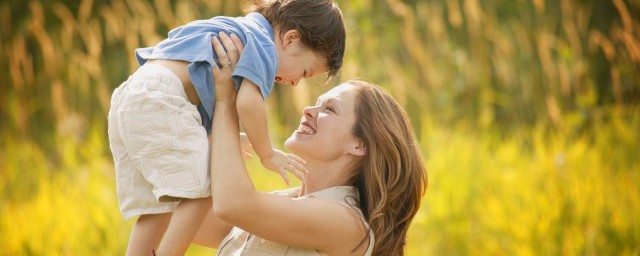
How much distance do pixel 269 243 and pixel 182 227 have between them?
388 mm

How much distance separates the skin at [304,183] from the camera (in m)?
2.64

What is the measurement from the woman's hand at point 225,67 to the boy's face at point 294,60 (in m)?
0.18

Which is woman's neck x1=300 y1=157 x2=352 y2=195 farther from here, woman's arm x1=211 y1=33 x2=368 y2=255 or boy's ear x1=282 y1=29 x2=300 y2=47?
boy's ear x1=282 y1=29 x2=300 y2=47

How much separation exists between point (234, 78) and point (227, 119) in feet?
0.39

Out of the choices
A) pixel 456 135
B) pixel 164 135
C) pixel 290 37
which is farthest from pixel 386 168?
pixel 456 135

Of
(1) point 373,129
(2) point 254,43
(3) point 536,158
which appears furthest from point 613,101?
(2) point 254,43

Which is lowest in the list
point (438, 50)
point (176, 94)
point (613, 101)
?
point (613, 101)

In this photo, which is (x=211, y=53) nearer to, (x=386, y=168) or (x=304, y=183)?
(x=304, y=183)

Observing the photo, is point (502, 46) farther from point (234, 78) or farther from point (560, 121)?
point (234, 78)

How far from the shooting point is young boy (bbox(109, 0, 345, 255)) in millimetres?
2598

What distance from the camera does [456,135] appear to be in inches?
210

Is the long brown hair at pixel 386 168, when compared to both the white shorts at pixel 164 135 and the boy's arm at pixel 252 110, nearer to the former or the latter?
the boy's arm at pixel 252 110

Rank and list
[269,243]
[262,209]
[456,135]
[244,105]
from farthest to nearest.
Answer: [456,135] < [269,243] < [262,209] < [244,105]

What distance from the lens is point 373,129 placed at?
299 centimetres
